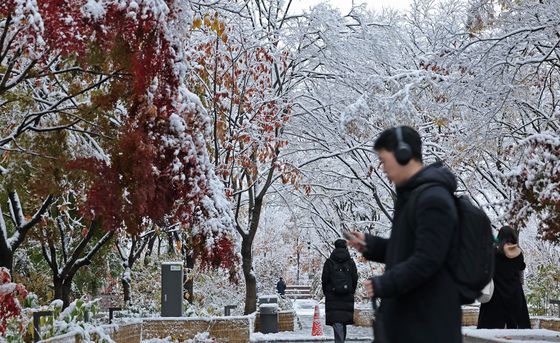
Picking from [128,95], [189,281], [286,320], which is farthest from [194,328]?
[286,320]

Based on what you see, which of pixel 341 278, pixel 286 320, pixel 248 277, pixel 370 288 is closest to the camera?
pixel 370 288

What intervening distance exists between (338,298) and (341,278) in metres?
0.35

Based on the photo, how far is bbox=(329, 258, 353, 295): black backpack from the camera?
13.8m

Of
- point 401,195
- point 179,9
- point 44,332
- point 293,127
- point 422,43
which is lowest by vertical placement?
point 44,332

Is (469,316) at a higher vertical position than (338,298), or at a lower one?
lower

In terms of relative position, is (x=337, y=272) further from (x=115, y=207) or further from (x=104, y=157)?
(x=115, y=207)

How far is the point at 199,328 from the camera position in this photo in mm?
15922

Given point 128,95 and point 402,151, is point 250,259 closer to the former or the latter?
point 128,95

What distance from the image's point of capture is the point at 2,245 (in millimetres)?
10609

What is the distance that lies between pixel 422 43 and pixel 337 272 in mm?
13765

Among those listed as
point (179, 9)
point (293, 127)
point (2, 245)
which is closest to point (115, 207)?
point (179, 9)

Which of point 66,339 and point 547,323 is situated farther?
point 547,323

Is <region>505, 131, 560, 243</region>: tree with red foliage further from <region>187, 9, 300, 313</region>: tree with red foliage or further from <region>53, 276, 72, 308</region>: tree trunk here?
<region>53, 276, 72, 308</region>: tree trunk

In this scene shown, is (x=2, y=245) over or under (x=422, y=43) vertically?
under
